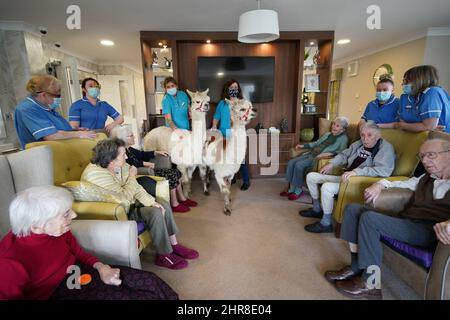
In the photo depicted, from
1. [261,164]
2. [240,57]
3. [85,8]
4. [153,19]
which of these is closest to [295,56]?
[240,57]

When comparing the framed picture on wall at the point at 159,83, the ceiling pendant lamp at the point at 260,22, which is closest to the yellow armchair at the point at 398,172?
the ceiling pendant lamp at the point at 260,22

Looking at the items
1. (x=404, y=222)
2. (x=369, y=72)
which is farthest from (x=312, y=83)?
(x=404, y=222)

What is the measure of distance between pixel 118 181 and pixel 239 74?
8.65 feet

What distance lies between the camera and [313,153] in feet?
9.41

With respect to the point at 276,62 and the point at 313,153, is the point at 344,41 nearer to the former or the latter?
the point at 276,62

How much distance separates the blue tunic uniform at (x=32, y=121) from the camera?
5.79 feet

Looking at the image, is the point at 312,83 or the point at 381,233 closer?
the point at 381,233

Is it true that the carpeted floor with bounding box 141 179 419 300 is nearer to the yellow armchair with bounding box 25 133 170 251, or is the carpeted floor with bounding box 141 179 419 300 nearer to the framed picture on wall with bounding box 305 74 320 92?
the yellow armchair with bounding box 25 133 170 251

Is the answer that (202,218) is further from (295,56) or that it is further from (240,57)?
(295,56)

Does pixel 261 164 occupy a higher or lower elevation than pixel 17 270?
lower

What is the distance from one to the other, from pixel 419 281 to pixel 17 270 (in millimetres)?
1815

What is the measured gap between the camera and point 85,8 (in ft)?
8.25

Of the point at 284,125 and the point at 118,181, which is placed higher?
the point at 284,125

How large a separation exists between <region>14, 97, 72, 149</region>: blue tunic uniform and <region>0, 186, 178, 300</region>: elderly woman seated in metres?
1.08
